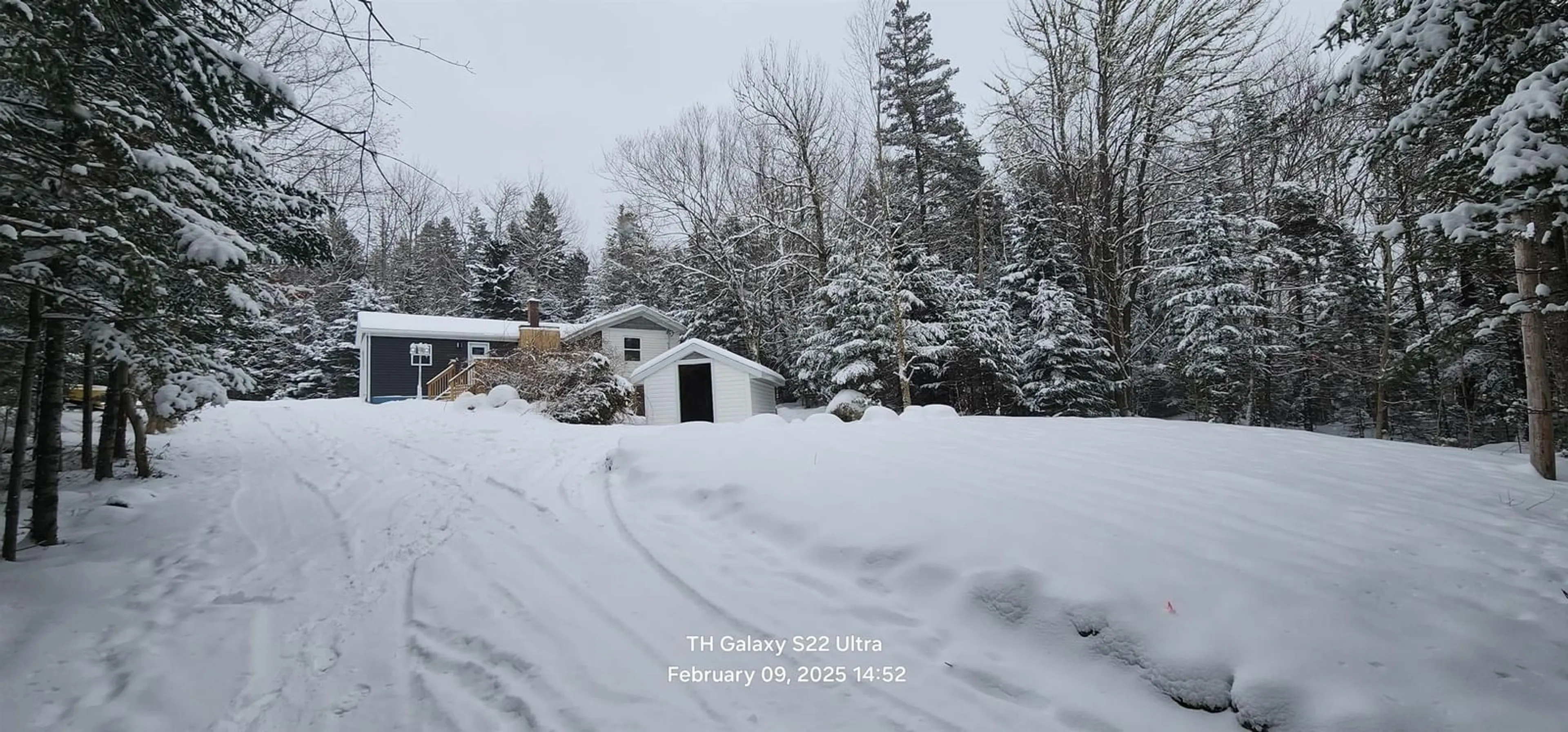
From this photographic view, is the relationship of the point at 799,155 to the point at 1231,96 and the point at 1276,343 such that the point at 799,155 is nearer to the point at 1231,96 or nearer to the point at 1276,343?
the point at 1231,96

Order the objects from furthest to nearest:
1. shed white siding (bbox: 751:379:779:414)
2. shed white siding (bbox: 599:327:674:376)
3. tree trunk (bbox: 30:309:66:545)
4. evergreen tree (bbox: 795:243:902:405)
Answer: shed white siding (bbox: 599:327:674:376), shed white siding (bbox: 751:379:779:414), evergreen tree (bbox: 795:243:902:405), tree trunk (bbox: 30:309:66:545)

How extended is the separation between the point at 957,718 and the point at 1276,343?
18.7m

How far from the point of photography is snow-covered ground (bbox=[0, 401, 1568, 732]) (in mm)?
1890

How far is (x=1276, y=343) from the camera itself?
605 inches

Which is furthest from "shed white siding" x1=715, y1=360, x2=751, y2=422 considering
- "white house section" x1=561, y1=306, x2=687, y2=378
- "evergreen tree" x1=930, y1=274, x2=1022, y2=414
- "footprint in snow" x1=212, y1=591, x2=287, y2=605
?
"footprint in snow" x1=212, y1=591, x2=287, y2=605

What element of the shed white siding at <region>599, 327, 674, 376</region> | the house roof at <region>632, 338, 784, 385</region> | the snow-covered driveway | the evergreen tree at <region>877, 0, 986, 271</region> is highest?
the evergreen tree at <region>877, 0, 986, 271</region>

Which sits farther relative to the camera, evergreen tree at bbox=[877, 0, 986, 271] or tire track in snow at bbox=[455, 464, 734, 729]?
evergreen tree at bbox=[877, 0, 986, 271]

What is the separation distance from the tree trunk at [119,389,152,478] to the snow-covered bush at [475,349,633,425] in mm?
6430

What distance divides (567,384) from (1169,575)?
12.2 m

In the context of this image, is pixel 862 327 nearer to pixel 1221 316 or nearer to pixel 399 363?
pixel 1221 316

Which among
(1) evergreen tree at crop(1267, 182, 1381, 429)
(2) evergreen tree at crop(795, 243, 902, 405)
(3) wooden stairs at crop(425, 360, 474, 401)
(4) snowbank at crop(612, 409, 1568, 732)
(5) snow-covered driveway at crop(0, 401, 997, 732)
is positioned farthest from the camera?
(3) wooden stairs at crop(425, 360, 474, 401)

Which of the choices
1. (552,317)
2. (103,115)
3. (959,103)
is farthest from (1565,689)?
(552,317)

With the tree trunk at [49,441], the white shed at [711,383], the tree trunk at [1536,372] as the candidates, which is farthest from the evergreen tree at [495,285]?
the tree trunk at [1536,372]

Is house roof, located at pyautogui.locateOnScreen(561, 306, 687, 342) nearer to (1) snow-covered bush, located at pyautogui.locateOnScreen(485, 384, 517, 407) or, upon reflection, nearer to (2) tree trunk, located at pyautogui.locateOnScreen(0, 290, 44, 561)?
(1) snow-covered bush, located at pyautogui.locateOnScreen(485, 384, 517, 407)
